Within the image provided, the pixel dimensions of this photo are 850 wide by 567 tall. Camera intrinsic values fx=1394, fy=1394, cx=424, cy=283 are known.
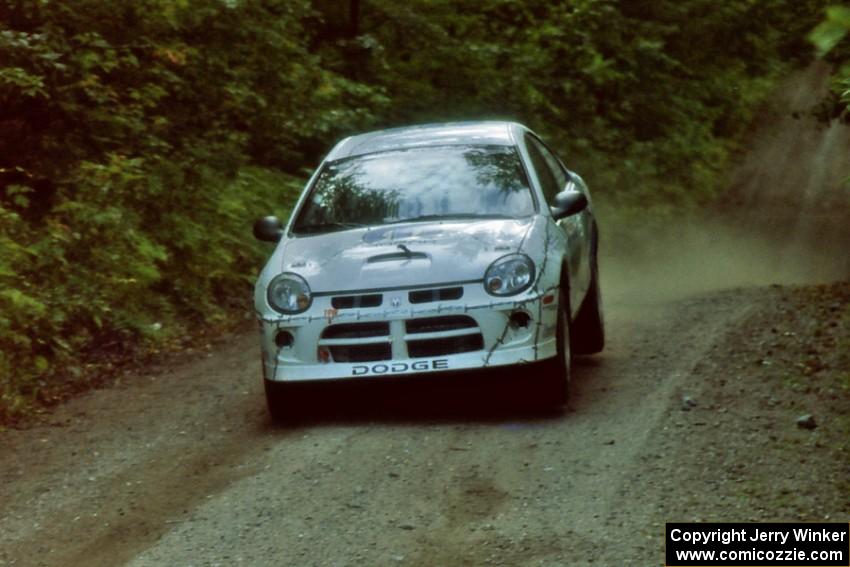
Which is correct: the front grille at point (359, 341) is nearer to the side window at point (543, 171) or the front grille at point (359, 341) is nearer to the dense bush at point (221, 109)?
the side window at point (543, 171)

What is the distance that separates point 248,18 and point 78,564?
35.2 feet

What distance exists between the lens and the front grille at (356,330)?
8.42m

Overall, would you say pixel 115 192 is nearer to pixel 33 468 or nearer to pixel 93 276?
pixel 93 276

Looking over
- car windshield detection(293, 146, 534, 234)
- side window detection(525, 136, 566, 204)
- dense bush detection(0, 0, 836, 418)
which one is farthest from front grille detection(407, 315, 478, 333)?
dense bush detection(0, 0, 836, 418)

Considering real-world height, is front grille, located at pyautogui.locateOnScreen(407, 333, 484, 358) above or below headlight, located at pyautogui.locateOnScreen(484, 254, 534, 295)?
below

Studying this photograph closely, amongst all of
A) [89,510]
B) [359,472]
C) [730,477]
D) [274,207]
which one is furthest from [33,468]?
[274,207]

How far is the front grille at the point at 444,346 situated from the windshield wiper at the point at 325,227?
117 cm

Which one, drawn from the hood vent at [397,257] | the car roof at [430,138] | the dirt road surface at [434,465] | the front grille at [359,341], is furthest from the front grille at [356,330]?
the car roof at [430,138]

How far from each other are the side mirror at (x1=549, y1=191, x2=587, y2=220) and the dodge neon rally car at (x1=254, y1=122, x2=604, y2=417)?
0.03 ft

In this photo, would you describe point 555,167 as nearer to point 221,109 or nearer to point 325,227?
point 325,227

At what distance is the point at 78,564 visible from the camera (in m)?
6.18

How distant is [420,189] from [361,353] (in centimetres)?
149

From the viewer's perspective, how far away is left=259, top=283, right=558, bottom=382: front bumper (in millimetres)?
8359

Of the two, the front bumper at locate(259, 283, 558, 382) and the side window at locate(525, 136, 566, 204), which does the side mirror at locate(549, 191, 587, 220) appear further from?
the front bumper at locate(259, 283, 558, 382)
